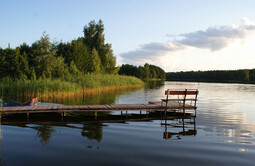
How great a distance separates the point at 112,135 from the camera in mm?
8875

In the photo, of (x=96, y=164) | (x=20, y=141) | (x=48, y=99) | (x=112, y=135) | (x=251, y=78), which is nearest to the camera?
(x=96, y=164)

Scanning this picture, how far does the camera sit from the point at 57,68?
1329 inches

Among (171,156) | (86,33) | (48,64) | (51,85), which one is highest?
(86,33)

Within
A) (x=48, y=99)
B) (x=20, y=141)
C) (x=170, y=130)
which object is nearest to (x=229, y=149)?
(x=170, y=130)

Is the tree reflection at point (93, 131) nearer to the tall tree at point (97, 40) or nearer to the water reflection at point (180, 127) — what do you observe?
the water reflection at point (180, 127)

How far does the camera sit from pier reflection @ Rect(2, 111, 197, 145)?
8992 mm

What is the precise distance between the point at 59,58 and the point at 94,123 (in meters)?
27.3

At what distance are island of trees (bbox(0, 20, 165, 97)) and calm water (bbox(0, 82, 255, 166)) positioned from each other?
1211 cm

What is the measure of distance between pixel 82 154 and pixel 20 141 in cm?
285

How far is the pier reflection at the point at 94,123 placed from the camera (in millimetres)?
8992

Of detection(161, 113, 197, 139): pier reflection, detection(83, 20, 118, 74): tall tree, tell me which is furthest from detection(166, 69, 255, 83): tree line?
detection(161, 113, 197, 139): pier reflection

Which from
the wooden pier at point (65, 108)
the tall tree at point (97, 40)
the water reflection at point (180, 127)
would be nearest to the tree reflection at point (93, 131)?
the wooden pier at point (65, 108)

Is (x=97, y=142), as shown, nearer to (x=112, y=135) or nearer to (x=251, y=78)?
(x=112, y=135)

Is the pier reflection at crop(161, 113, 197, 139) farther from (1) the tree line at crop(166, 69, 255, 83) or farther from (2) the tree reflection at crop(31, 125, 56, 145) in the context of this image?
(1) the tree line at crop(166, 69, 255, 83)
